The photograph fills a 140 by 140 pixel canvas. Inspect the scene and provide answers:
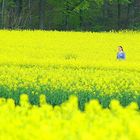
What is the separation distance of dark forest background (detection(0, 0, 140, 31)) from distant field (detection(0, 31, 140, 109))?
1478 cm

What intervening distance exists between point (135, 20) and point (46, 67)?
3387 cm

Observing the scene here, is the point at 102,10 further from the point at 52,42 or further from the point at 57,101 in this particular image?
the point at 57,101

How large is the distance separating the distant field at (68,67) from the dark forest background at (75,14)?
48.5 ft

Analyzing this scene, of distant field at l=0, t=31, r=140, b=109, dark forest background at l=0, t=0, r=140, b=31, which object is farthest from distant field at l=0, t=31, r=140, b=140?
dark forest background at l=0, t=0, r=140, b=31

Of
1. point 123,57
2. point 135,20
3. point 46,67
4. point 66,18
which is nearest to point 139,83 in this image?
point 46,67

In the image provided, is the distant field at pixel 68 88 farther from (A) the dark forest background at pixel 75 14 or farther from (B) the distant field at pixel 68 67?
(A) the dark forest background at pixel 75 14

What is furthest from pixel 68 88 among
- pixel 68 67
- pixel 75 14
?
pixel 75 14

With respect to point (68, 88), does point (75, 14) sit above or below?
above

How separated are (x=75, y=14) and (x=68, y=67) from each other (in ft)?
103

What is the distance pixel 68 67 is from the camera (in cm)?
1867

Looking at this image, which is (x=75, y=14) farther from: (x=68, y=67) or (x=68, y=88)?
(x=68, y=88)

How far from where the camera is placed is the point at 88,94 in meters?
10.4

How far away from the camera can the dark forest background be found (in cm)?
4837

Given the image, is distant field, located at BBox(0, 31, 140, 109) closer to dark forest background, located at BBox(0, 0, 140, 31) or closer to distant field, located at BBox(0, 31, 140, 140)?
distant field, located at BBox(0, 31, 140, 140)
